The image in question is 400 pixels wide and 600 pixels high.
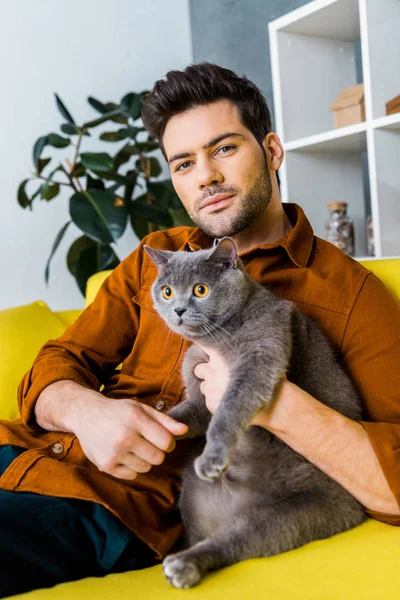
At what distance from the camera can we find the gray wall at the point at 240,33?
3.05m

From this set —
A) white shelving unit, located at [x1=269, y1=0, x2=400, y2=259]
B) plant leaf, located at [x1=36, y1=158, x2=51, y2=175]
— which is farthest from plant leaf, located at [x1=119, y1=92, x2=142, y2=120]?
white shelving unit, located at [x1=269, y1=0, x2=400, y2=259]

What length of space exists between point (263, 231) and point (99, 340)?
1.53 feet

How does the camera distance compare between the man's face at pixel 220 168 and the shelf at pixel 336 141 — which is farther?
the shelf at pixel 336 141

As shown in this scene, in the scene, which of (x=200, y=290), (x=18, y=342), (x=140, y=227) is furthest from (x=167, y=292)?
(x=140, y=227)

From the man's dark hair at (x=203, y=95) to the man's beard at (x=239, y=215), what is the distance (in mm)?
151

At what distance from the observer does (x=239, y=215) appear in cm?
138

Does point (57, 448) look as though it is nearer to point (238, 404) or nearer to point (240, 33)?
point (238, 404)

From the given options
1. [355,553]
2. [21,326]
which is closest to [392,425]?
[355,553]

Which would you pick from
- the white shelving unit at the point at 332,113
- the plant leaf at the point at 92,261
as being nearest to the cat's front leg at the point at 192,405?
the white shelving unit at the point at 332,113

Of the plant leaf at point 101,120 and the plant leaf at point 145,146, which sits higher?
the plant leaf at point 101,120

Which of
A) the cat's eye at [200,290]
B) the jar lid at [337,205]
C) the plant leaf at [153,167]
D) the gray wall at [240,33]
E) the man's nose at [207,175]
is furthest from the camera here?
the plant leaf at [153,167]

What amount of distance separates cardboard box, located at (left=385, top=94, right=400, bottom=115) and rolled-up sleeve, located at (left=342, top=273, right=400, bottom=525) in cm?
98

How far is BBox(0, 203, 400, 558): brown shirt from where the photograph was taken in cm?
115

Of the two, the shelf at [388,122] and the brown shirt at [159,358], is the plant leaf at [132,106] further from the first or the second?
the brown shirt at [159,358]
